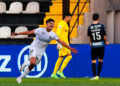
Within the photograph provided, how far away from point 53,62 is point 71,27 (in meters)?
2.01

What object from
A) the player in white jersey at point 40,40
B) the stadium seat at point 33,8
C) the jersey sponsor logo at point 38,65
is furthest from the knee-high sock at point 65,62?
the stadium seat at point 33,8

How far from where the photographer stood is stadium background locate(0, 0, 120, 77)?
16.4m

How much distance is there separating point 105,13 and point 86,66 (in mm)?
1928

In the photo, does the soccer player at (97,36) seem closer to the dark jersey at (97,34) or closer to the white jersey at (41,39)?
the dark jersey at (97,34)

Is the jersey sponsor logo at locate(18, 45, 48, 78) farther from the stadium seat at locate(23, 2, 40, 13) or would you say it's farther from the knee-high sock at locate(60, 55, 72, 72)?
the stadium seat at locate(23, 2, 40, 13)

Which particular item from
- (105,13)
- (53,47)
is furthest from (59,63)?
(105,13)

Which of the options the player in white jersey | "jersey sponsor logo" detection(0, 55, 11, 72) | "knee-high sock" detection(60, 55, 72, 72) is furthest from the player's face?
"jersey sponsor logo" detection(0, 55, 11, 72)

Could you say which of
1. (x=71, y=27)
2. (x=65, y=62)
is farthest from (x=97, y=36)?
(x=71, y=27)

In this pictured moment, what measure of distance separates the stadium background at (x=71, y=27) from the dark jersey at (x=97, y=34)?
1804 mm

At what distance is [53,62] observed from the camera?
16.5 meters

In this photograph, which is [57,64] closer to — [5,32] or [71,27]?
[71,27]

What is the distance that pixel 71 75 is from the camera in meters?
16.5

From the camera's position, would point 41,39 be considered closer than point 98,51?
Yes

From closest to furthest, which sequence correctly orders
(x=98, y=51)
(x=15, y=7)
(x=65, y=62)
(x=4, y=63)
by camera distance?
1. (x=98, y=51)
2. (x=65, y=62)
3. (x=4, y=63)
4. (x=15, y=7)
